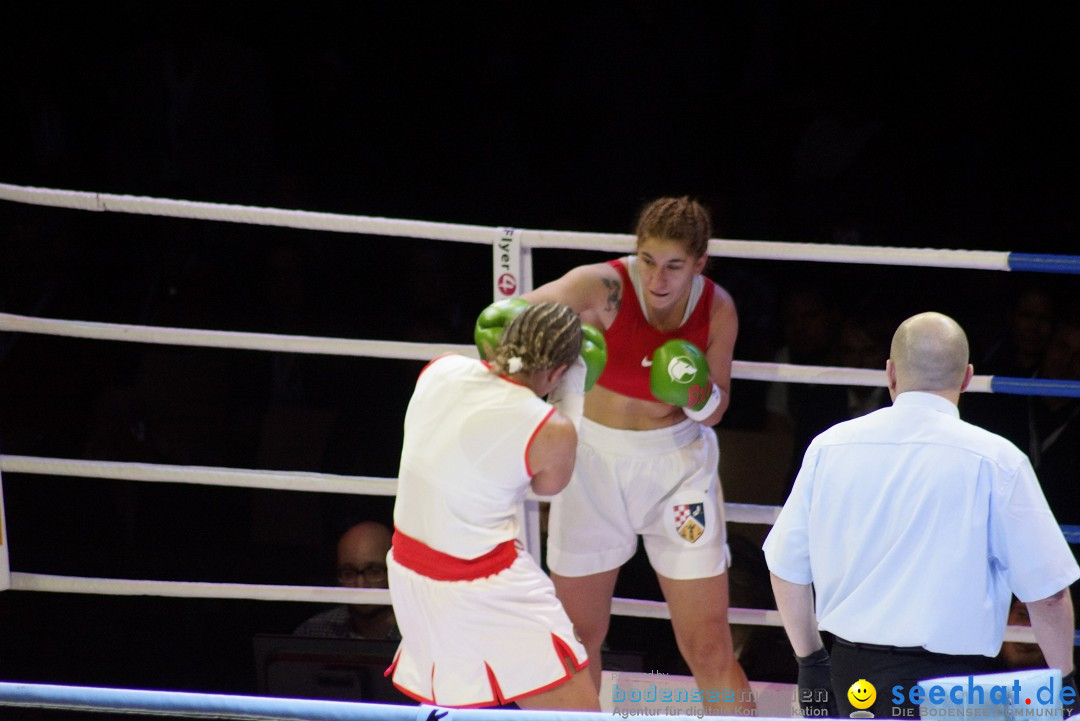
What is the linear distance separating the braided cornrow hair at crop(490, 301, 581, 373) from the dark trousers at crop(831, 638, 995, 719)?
739 millimetres

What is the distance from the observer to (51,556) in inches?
138

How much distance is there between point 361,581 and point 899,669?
1.59 metres

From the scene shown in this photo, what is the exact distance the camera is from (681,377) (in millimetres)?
2449

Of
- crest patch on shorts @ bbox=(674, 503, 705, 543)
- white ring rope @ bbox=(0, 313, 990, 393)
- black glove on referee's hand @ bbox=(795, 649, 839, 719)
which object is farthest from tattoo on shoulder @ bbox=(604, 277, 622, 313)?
black glove on referee's hand @ bbox=(795, 649, 839, 719)

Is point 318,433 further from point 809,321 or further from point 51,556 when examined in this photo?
point 809,321

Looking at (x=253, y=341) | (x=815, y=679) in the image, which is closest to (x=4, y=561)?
(x=253, y=341)

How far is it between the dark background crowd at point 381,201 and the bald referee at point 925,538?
4.53 feet

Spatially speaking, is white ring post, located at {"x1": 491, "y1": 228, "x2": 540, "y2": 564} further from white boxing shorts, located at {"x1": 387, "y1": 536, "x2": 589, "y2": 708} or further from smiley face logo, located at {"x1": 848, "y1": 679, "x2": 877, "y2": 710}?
smiley face logo, located at {"x1": 848, "y1": 679, "x2": 877, "y2": 710}

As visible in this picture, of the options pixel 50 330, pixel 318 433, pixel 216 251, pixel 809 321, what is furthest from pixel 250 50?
pixel 809 321

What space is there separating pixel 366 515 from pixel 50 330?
1.17 meters

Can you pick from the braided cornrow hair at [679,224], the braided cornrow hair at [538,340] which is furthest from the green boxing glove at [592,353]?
the braided cornrow hair at [679,224]

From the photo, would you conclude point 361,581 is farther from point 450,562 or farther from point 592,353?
point 592,353

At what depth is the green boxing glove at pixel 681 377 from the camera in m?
2.45

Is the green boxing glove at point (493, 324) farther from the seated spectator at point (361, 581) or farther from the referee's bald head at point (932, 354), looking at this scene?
the seated spectator at point (361, 581)
